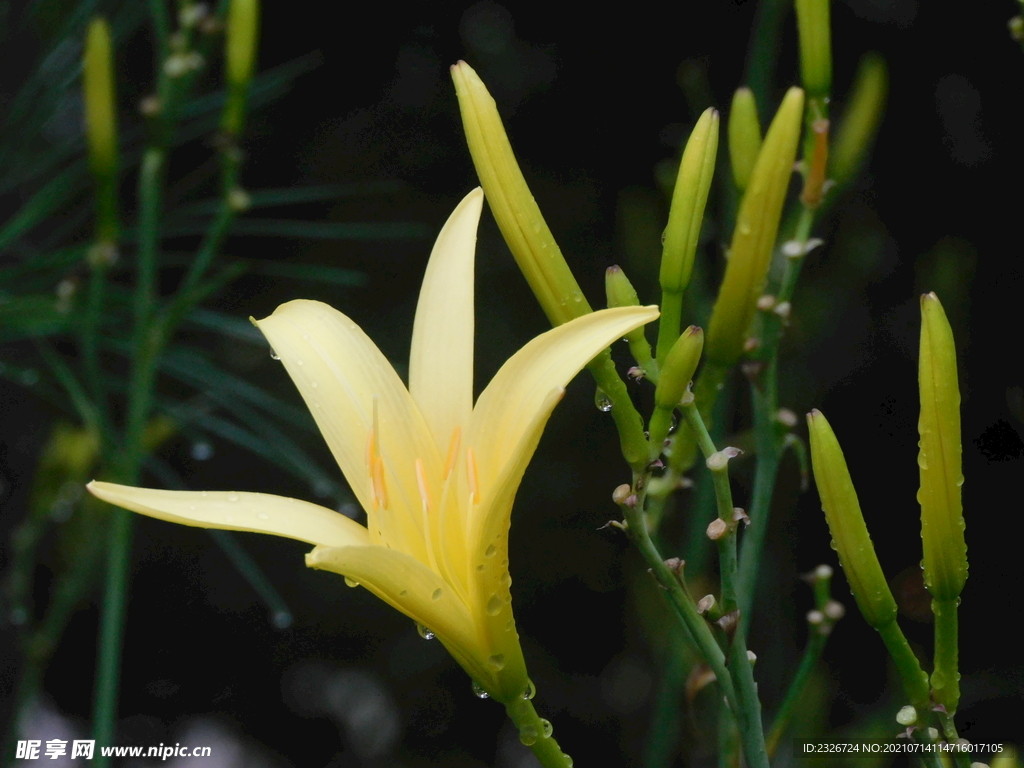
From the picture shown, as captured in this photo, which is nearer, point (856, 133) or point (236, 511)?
point (236, 511)

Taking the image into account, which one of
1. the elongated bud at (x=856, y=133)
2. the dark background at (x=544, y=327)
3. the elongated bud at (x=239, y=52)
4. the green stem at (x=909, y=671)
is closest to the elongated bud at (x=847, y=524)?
the green stem at (x=909, y=671)

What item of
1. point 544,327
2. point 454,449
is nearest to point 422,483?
point 454,449

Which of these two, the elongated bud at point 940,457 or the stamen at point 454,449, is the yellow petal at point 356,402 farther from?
the elongated bud at point 940,457

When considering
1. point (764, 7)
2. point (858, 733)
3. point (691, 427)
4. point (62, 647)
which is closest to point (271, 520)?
point (691, 427)

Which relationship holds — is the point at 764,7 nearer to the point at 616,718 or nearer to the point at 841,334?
the point at 841,334

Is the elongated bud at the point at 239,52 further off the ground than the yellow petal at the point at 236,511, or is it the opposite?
the elongated bud at the point at 239,52

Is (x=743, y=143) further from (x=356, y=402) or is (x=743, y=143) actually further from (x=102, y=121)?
(x=102, y=121)

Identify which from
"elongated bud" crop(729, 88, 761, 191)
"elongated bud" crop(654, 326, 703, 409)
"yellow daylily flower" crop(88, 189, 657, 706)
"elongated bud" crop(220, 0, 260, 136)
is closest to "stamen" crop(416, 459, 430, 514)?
"yellow daylily flower" crop(88, 189, 657, 706)
